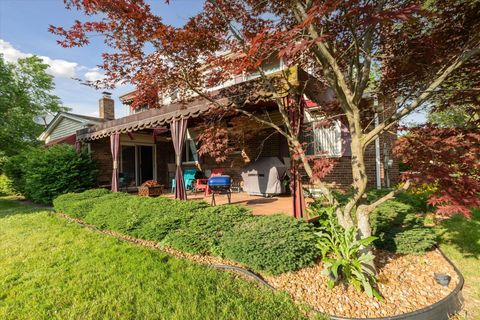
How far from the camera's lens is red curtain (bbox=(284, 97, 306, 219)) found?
4527 millimetres

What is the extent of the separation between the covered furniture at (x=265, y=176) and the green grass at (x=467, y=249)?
12.6 ft

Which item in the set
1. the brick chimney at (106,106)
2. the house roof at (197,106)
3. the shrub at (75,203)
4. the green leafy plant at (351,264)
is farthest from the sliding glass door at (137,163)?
the green leafy plant at (351,264)

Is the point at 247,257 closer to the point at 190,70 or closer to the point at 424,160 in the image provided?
the point at 424,160

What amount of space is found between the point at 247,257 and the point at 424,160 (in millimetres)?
2811

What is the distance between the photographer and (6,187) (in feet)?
46.9

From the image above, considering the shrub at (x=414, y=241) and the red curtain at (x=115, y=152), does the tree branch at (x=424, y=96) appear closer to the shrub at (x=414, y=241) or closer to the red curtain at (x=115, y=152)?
the shrub at (x=414, y=241)

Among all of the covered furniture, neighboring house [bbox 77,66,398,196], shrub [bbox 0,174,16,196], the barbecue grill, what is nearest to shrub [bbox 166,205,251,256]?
neighboring house [bbox 77,66,398,196]

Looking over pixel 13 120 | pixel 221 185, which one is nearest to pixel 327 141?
pixel 221 185

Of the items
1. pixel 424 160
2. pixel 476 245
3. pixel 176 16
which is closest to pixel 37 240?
pixel 176 16

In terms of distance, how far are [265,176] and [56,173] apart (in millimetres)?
8558

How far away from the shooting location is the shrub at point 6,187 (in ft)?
45.1

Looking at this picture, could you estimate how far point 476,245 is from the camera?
4.45 metres

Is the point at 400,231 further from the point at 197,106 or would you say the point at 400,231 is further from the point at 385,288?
the point at 197,106

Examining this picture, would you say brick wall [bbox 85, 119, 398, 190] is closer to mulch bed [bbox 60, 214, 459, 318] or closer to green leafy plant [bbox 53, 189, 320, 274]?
green leafy plant [bbox 53, 189, 320, 274]
